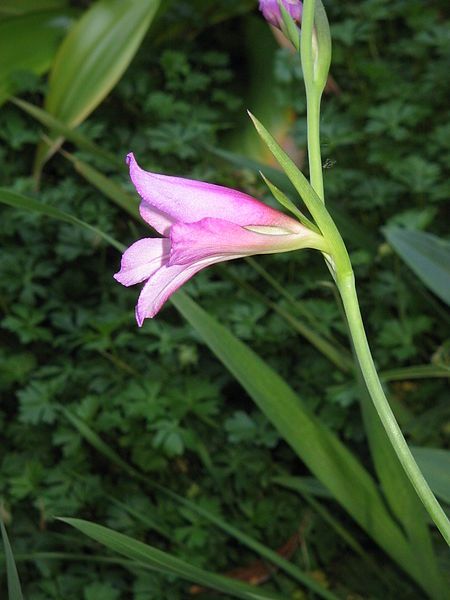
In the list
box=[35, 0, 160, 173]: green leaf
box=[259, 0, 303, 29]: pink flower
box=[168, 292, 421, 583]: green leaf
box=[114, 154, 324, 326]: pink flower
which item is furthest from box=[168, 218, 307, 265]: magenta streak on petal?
box=[35, 0, 160, 173]: green leaf

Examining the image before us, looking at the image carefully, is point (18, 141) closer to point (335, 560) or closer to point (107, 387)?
point (107, 387)

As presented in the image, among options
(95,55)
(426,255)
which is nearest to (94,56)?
(95,55)

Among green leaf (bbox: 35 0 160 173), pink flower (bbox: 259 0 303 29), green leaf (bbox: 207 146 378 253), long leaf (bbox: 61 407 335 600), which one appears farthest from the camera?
green leaf (bbox: 35 0 160 173)

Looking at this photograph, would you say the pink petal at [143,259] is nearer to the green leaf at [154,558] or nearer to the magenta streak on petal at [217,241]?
the magenta streak on petal at [217,241]

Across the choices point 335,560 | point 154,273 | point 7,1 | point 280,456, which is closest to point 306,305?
point 280,456

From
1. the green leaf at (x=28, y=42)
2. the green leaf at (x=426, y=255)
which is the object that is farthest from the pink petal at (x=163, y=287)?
the green leaf at (x=28, y=42)

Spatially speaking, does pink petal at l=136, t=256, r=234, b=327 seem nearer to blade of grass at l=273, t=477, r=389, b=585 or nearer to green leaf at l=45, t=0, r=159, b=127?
blade of grass at l=273, t=477, r=389, b=585
